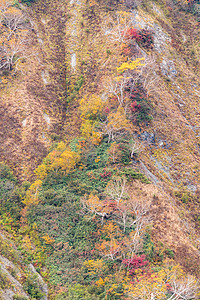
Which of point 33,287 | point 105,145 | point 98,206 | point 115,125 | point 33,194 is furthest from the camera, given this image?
point 105,145

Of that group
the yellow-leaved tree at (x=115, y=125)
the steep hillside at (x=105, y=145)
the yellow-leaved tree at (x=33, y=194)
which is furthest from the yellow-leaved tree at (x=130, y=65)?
the yellow-leaved tree at (x=33, y=194)

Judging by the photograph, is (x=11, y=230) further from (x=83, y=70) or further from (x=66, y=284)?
(x=83, y=70)

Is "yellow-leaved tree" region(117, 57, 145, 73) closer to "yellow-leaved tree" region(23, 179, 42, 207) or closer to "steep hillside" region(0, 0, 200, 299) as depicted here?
"steep hillside" region(0, 0, 200, 299)

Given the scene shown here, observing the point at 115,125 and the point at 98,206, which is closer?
the point at 98,206

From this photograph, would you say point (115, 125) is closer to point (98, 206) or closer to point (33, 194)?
point (98, 206)

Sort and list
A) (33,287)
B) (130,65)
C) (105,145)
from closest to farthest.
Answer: (33,287), (105,145), (130,65)

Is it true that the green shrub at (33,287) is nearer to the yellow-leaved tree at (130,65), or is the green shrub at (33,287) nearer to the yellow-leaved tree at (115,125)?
the yellow-leaved tree at (115,125)

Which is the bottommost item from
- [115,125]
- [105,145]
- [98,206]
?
[98,206]

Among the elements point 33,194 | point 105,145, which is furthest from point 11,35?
point 33,194

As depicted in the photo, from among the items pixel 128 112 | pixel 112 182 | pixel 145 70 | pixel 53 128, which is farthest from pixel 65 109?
pixel 112 182
